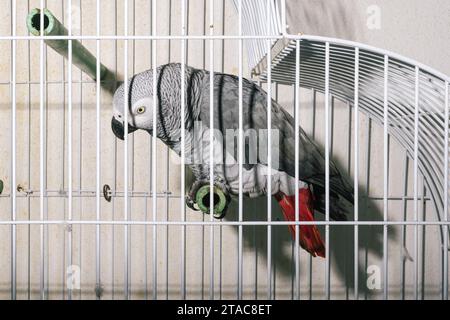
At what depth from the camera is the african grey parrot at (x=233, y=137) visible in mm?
1169

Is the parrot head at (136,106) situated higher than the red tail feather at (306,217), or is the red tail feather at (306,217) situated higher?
the parrot head at (136,106)


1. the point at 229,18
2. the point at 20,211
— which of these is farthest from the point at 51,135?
the point at 229,18

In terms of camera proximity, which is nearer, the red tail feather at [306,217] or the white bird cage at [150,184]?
the red tail feather at [306,217]

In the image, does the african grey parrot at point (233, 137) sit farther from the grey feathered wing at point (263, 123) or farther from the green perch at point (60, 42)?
the green perch at point (60, 42)

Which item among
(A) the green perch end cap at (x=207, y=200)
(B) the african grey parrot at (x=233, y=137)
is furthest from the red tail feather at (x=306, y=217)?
(A) the green perch end cap at (x=207, y=200)

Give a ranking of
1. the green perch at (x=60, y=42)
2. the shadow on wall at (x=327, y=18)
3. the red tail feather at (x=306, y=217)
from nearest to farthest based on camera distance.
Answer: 1. the green perch at (x=60, y=42)
2. the red tail feather at (x=306, y=217)
3. the shadow on wall at (x=327, y=18)

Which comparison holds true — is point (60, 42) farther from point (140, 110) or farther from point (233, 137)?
point (233, 137)

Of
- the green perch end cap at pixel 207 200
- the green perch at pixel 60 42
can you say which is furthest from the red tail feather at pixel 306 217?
the green perch at pixel 60 42

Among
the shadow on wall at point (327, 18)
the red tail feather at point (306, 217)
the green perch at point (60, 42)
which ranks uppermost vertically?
the shadow on wall at point (327, 18)

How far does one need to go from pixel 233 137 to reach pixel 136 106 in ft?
0.77

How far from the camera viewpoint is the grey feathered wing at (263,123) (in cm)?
117

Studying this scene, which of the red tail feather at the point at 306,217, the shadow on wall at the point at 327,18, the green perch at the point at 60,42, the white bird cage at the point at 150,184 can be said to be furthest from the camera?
the white bird cage at the point at 150,184

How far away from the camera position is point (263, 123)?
1171 mm
